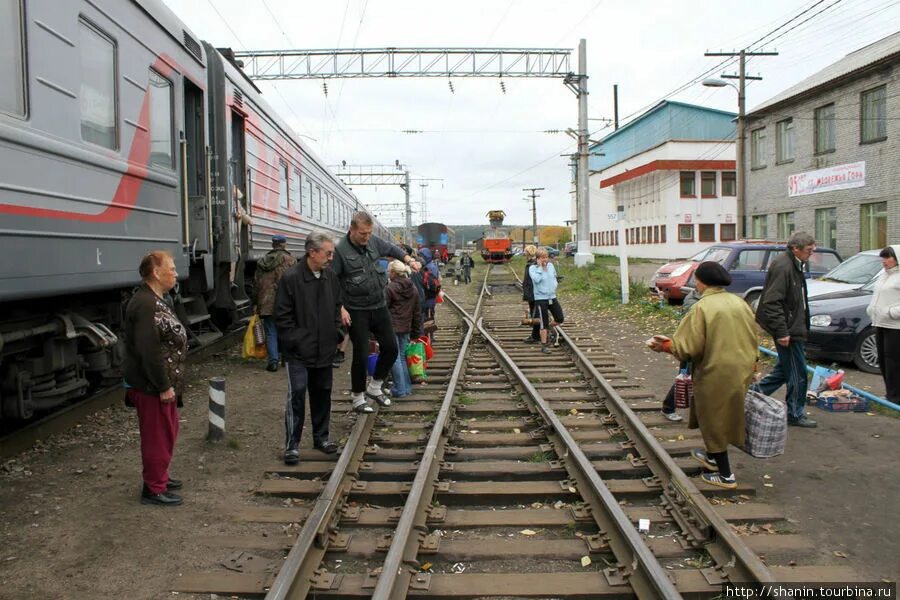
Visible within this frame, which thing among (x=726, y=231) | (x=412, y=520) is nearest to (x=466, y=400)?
(x=412, y=520)

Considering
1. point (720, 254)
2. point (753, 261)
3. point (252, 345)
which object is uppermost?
point (720, 254)

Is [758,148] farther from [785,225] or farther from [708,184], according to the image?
[708,184]

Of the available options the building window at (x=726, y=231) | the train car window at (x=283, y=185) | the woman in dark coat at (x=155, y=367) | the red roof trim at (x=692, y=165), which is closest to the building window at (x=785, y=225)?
the red roof trim at (x=692, y=165)

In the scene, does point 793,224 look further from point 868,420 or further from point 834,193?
point 868,420

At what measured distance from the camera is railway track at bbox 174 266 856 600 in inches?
149

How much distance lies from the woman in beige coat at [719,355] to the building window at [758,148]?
93.3 ft

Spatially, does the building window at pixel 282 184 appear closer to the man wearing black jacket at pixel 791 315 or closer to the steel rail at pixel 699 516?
the steel rail at pixel 699 516

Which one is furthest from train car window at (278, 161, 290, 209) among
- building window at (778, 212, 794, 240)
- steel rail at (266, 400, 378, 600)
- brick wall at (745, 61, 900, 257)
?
building window at (778, 212, 794, 240)

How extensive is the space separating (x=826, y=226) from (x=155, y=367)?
27.2 meters

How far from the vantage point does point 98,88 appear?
567 cm

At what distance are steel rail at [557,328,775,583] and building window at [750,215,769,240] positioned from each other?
26996mm

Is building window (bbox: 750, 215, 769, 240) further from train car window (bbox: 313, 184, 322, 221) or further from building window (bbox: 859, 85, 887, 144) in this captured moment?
train car window (bbox: 313, 184, 322, 221)

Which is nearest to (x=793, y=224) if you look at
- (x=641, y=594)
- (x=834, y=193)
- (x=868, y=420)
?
(x=834, y=193)

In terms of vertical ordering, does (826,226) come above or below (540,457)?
above
